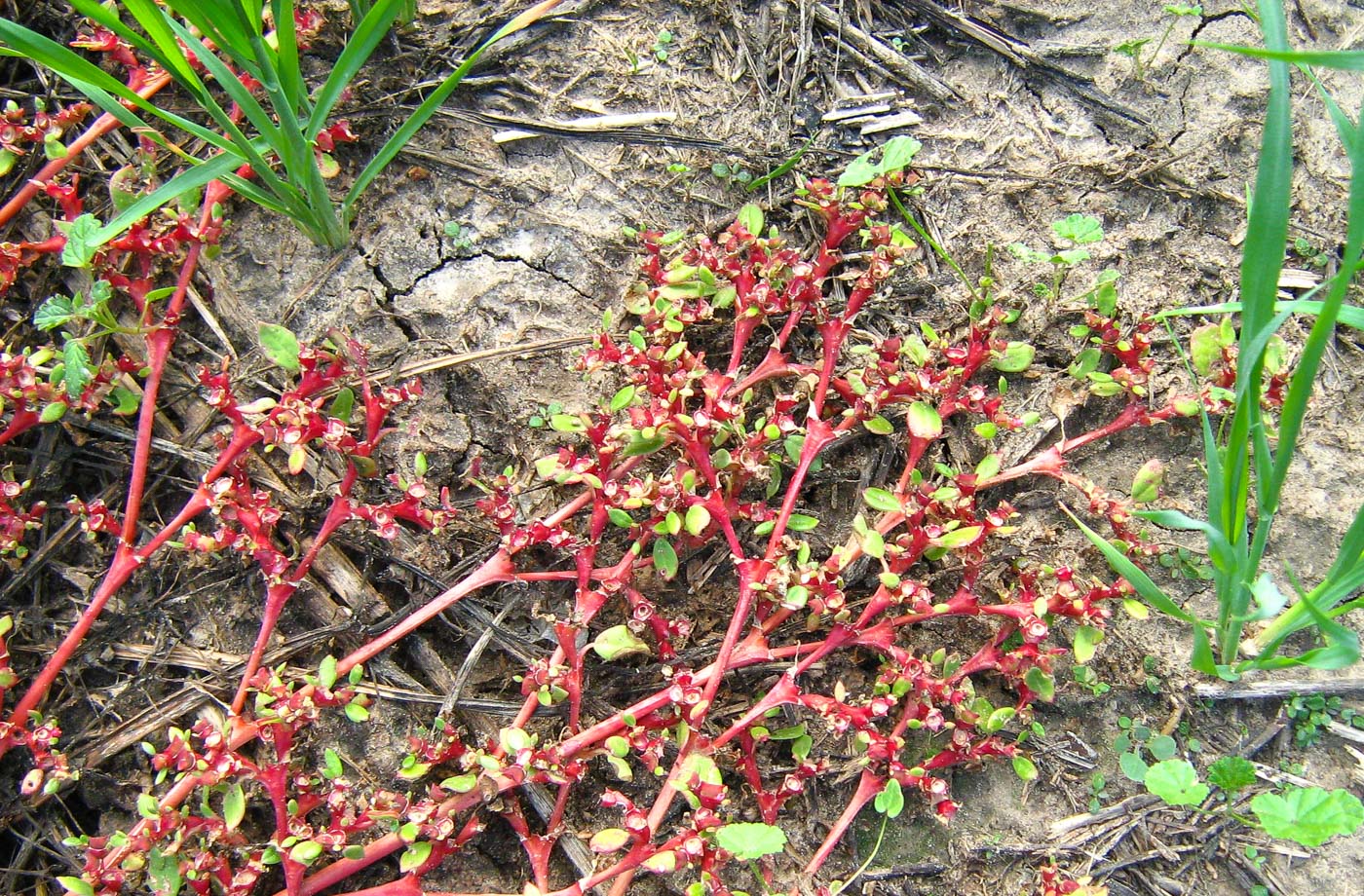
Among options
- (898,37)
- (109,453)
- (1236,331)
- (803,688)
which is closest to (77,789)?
(109,453)

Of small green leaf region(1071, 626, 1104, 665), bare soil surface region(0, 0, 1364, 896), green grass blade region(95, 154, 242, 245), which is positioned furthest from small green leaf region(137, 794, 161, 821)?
small green leaf region(1071, 626, 1104, 665)

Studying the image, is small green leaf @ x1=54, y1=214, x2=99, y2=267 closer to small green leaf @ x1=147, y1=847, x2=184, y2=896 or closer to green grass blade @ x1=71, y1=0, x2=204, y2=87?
green grass blade @ x1=71, y1=0, x2=204, y2=87

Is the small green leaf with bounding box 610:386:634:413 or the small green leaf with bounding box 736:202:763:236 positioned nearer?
the small green leaf with bounding box 610:386:634:413

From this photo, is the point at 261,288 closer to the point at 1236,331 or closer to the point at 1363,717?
the point at 1236,331

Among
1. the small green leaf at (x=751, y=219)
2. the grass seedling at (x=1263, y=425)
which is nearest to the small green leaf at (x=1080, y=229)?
the grass seedling at (x=1263, y=425)

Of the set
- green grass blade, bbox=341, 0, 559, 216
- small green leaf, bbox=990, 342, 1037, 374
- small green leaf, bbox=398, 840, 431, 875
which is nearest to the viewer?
small green leaf, bbox=398, 840, 431, 875

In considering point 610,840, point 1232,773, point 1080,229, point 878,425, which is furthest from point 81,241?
point 1232,773

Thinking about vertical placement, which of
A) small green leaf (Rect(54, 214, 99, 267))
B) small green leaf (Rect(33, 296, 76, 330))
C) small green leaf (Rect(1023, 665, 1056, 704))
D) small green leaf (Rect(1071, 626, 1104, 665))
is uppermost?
small green leaf (Rect(54, 214, 99, 267))
